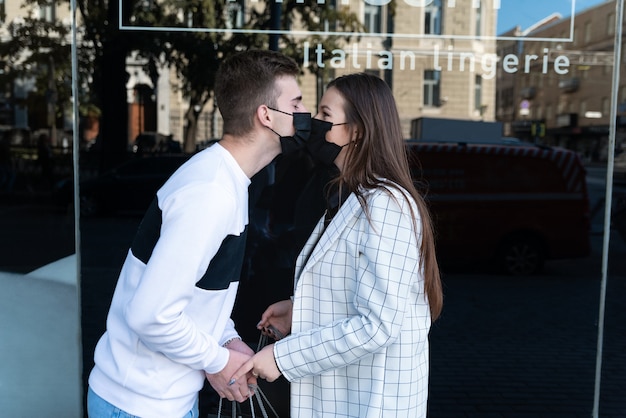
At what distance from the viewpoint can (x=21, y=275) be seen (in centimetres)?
349

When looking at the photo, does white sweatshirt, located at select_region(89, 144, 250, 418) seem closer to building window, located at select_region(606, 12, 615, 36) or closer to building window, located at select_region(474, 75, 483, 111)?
building window, located at select_region(474, 75, 483, 111)

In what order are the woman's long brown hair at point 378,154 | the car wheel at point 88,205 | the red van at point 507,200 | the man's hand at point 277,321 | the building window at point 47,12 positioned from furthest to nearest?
1. the red van at point 507,200
2. the car wheel at point 88,205
3. the building window at point 47,12
4. the man's hand at point 277,321
5. the woman's long brown hair at point 378,154

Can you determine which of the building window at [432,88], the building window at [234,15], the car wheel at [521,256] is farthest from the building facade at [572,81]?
the building window at [234,15]

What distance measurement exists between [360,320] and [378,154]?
48cm

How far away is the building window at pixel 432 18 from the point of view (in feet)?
11.4

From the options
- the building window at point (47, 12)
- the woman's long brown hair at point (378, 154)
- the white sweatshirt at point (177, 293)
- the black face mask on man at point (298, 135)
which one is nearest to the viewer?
the white sweatshirt at point (177, 293)

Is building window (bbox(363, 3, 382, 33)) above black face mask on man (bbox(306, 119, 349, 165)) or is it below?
above

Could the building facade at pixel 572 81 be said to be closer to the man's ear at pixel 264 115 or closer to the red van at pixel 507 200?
the red van at pixel 507 200

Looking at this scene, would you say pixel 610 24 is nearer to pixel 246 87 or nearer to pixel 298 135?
pixel 298 135

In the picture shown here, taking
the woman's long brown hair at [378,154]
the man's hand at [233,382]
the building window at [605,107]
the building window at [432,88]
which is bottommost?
the man's hand at [233,382]

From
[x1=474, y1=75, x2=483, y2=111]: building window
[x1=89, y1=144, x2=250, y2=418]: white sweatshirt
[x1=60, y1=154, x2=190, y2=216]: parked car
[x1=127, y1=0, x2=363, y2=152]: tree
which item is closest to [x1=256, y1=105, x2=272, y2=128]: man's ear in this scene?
[x1=89, y1=144, x2=250, y2=418]: white sweatshirt

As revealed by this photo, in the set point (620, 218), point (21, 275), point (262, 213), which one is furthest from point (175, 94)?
point (620, 218)

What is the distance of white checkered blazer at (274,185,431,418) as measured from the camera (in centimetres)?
170

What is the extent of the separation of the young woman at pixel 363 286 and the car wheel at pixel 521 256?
203 centimetres
